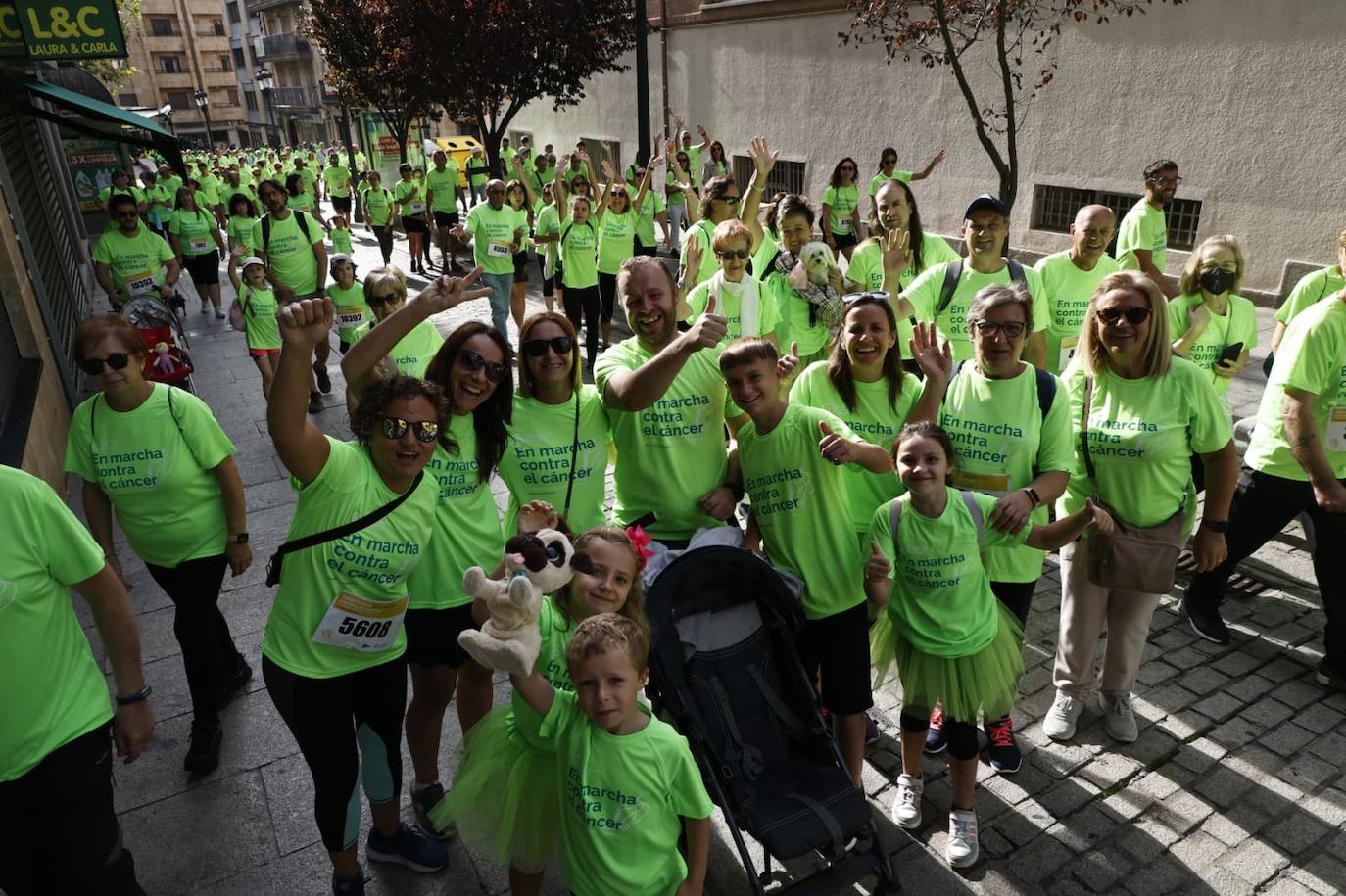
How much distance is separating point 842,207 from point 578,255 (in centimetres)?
426

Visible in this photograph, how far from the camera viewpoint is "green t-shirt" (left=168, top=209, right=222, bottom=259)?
11641 millimetres

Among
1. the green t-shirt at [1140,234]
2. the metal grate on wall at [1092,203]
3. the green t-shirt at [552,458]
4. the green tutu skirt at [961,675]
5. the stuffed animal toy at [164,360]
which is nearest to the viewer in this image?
the green tutu skirt at [961,675]

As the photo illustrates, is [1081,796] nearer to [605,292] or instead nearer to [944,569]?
[944,569]

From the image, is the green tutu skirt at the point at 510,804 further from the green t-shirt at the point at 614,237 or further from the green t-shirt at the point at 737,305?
the green t-shirt at the point at 614,237

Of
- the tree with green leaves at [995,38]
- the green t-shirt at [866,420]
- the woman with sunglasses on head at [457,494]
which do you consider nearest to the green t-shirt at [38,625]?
the woman with sunglasses on head at [457,494]

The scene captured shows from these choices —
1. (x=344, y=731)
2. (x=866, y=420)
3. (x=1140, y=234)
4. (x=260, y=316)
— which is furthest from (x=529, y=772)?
(x=260, y=316)

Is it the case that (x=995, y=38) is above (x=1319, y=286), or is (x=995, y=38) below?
above

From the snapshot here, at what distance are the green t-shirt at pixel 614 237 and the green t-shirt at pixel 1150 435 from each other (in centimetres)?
681

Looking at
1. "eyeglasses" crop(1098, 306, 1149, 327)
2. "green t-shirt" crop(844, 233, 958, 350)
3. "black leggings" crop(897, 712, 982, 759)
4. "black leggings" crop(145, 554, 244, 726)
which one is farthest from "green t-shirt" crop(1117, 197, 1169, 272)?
"black leggings" crop(145, 554, 244, 726)

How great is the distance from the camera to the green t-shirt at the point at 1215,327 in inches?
202

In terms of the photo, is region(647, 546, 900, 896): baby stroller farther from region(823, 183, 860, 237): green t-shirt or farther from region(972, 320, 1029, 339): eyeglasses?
region(823, 183, 860, 237): green t-shirt

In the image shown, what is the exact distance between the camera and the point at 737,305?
18.6 ft

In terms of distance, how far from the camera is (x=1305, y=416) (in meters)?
4.04

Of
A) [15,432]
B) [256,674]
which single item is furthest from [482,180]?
[256,674]
